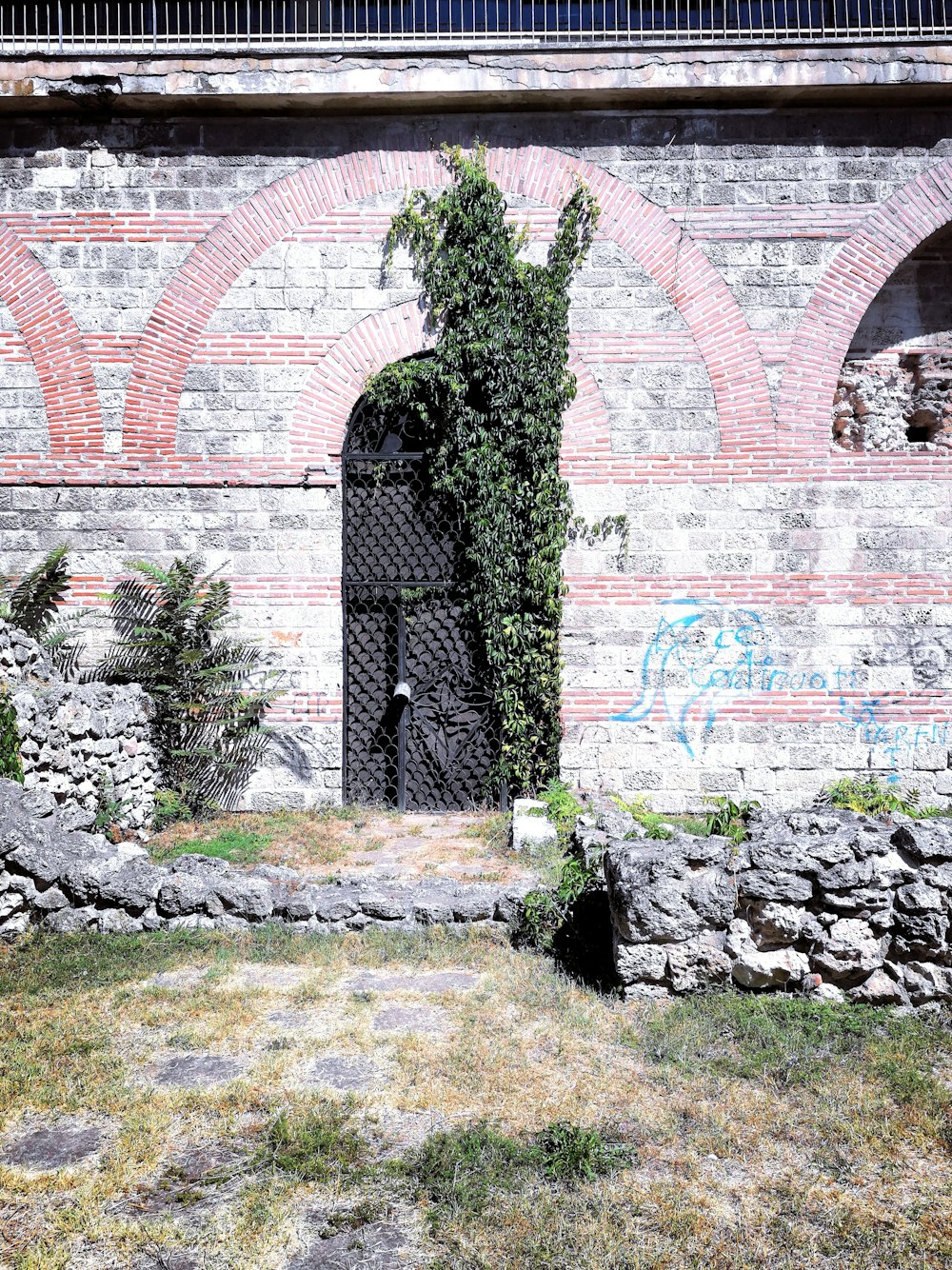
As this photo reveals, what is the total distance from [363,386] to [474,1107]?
6197mm

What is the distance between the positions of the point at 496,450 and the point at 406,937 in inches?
175

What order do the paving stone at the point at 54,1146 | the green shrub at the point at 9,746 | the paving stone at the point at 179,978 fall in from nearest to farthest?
the paving stone at the point at 54,1146, the paving stone at the point at 179,978, the green shrub at the point at 9,746

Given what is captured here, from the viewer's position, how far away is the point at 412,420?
8367mm

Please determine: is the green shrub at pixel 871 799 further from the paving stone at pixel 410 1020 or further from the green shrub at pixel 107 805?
the green shrub at pixel 107 805

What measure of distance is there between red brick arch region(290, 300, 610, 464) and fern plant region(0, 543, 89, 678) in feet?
7.76

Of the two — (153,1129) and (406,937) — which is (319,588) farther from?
(153,1129)

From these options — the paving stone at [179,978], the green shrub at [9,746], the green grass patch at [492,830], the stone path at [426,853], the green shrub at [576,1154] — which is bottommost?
the paving stone at [179,978]

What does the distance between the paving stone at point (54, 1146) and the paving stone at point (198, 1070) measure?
39cm

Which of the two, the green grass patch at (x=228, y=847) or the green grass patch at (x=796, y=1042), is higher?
the green grass patch at (x=228, y=847)

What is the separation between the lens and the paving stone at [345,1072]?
3.83m

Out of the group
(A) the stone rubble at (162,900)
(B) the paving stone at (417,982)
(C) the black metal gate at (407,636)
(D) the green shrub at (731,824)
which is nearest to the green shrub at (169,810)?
(C) the black metal gate at (407,636)

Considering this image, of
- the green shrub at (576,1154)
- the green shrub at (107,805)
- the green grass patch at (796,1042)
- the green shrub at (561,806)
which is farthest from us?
the green shrub at (561,806)

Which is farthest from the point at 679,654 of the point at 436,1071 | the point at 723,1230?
the point at 723,1230

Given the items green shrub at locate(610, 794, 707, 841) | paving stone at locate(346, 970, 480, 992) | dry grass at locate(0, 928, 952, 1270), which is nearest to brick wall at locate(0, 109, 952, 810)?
green shrub at locate(610, 794, 707, 841)
